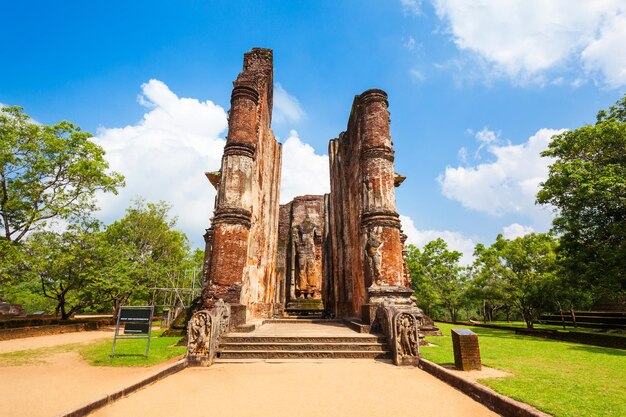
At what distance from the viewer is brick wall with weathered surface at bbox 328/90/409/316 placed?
9.70m

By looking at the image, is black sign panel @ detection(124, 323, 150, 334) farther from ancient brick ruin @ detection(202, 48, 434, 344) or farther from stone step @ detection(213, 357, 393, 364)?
stone step @ detection(213, 357, 393, 364)

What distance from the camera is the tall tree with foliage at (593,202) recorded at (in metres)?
11.3

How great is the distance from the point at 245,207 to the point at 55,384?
19.6 ft

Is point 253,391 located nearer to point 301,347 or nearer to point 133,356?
point 301,347

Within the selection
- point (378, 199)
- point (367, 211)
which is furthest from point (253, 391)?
point (378, 199)

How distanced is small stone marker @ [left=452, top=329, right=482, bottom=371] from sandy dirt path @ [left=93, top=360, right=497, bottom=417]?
23.6 inches

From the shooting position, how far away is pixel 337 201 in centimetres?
1602

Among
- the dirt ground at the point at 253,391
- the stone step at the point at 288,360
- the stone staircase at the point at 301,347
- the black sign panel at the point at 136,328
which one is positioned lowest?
the stone step at the point at 288,360

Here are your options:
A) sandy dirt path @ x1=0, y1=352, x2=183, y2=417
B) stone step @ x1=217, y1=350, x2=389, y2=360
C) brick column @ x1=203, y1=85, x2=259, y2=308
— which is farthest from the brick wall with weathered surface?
sandy dirt path @ x1=0, y1=352, x2=183, y2=417

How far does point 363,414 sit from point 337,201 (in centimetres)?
1282

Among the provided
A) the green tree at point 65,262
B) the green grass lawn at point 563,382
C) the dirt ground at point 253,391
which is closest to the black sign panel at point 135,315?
the dirt ground at point 253,391

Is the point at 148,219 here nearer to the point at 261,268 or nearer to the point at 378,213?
the point at 261,268

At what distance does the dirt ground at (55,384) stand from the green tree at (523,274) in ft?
64.0

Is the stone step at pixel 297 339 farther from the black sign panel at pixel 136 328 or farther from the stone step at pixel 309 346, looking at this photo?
the black sign panel at pixel 136 328
